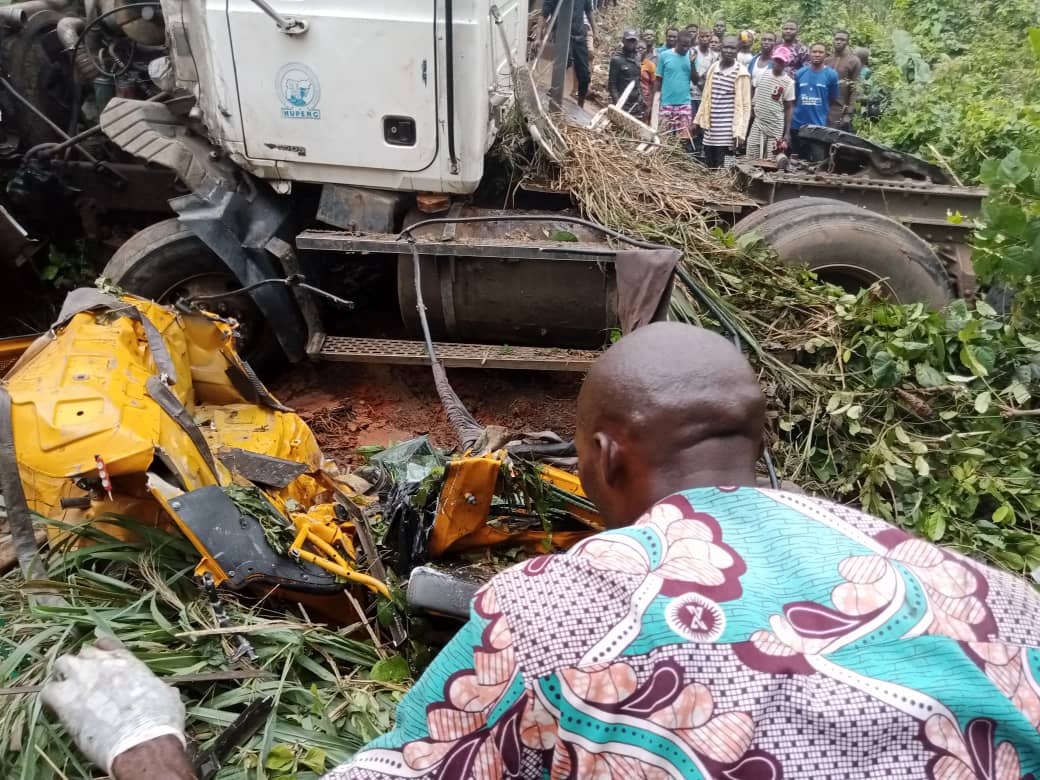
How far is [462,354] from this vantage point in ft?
14.2

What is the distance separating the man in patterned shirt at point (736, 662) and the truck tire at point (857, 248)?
11.3 ft

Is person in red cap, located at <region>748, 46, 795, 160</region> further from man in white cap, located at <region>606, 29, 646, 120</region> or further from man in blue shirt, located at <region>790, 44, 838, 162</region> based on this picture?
man in white cap, located at <region>606, 29, 646, 120</region>

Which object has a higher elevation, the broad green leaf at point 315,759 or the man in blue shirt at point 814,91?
the man in blue shirt at point 814,91

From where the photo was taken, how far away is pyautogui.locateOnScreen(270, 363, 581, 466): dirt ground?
15.5 feet

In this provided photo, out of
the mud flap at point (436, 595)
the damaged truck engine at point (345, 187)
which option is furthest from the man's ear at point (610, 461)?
the damaged truck engine at point (345, 187)

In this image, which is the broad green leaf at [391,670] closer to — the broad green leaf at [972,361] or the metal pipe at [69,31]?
the broad green leaf at [972,361]

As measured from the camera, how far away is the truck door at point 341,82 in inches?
148

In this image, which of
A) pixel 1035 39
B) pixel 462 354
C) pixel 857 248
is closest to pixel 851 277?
pixel 857 248

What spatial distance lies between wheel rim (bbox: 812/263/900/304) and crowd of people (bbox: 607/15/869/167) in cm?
303

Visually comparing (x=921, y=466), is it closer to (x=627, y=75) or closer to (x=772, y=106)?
(x=772, y=106)

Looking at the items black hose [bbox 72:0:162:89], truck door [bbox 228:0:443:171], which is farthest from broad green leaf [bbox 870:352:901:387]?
black hose [bbox 72:0:162:89]

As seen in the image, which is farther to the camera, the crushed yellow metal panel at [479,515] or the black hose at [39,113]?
the black hose at [39,113]

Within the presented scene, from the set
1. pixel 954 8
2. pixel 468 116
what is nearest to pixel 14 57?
pixel 468 116

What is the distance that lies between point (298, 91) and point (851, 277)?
3192mm
